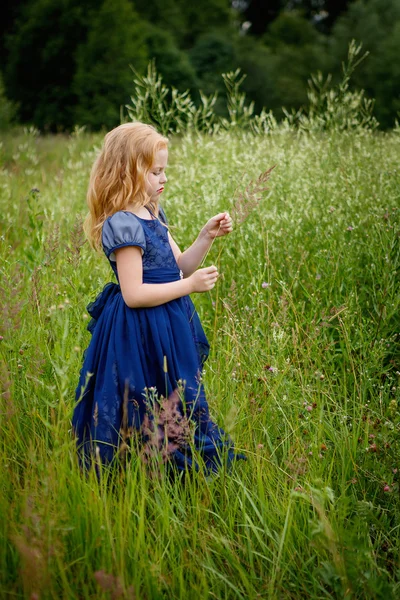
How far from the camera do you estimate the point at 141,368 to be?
6.51 feet

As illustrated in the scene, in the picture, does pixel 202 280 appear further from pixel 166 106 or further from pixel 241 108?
pixel 241 108

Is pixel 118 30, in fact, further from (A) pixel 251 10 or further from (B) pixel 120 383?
(A) pixel 251 10

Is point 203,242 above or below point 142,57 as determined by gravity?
below

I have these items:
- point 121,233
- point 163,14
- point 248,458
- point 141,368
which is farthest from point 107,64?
point 248,458

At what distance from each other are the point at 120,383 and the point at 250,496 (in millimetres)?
556

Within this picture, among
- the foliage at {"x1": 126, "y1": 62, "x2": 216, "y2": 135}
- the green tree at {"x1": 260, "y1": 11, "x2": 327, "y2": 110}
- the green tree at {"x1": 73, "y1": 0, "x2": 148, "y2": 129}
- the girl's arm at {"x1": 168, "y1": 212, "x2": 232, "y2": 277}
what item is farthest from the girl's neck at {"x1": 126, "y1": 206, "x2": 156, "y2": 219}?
the green tree at {"x1": 260, "y1": 11, "x2": 327, "y2": 110}

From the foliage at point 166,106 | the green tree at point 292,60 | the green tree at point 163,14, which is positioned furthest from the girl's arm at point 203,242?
the green tree at point 163,14

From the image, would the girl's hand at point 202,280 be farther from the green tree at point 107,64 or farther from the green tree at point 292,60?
the green tree at point 292,60

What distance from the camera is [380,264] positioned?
2934mm

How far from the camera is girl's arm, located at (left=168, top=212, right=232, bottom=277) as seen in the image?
217 centimetres

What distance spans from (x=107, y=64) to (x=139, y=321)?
762 inches

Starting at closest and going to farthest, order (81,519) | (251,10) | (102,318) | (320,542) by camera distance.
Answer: (320,542) < (81,519) < (102,318) < (251,10)

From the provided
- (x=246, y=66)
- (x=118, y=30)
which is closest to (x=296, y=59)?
(x=246, y=66)

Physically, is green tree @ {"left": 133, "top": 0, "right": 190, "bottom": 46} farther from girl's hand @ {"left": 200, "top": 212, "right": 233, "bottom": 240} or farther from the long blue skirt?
the long blue skirt
